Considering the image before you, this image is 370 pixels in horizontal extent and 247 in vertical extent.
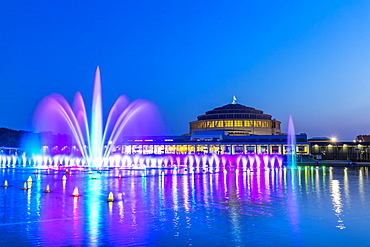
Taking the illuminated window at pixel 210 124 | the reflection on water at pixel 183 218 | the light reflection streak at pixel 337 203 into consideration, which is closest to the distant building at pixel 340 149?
the illuminated window at pixel 210 124

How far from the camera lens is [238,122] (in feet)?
449

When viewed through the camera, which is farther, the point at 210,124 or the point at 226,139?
the point at 210,124

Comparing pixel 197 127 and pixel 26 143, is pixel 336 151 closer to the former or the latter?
pixel 197 127

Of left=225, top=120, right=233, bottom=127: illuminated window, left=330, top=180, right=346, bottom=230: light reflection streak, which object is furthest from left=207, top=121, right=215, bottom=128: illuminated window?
left=330, top=180, right=346, bottom=230: light reflection streak

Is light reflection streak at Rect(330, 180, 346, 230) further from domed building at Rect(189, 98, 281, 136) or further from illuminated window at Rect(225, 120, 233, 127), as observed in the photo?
illuminated window at Rect(225, 120, 233, 127)

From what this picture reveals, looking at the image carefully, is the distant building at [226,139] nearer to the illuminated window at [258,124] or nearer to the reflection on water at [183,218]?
the illuminated window at [258,124]

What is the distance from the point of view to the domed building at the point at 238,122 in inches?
5374

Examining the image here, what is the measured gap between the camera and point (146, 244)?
11578 mm

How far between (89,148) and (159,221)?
3876 centimetres

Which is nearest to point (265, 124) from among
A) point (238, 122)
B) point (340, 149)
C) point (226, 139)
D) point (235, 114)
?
point (238, 122)

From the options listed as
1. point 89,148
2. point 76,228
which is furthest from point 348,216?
point 89,148

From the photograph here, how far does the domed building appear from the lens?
136m

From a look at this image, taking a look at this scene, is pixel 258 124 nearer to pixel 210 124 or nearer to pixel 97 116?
pixel 210 124

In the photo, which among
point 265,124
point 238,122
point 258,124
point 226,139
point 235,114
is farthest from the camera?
point 265,124
